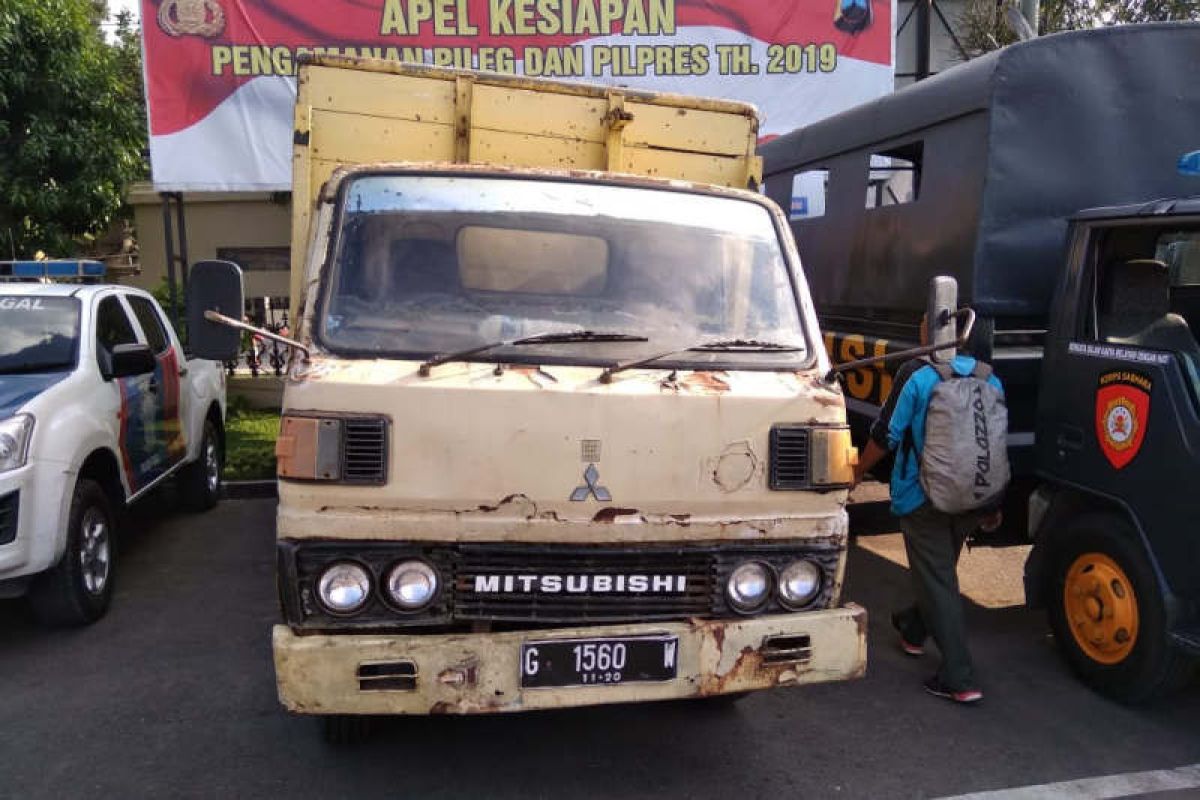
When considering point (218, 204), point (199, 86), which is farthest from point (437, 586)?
point (218, 204)

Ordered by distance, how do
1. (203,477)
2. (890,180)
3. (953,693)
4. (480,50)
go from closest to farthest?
(953,693), (890,180), (203,477), (480,50)

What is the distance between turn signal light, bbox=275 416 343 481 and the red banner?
7.30m

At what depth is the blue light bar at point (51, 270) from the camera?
6.03m

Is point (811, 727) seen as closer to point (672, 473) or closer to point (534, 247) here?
point (672, 473)

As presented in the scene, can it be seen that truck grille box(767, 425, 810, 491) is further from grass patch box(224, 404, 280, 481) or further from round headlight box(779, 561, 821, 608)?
grass patch box(224, 404, 280, 481)

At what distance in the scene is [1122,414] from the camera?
371 cm

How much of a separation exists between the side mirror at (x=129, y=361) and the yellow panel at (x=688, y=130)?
3.00 m

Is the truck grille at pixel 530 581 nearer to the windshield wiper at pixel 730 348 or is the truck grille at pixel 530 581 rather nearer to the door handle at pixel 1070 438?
the windshield wiper at pixel 730 348

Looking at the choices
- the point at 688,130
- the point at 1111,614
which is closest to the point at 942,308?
the point at 688,130

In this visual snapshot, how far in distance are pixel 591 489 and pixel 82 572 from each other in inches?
121

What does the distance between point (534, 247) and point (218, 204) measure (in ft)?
41.7

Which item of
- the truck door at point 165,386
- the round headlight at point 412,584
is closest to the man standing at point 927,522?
the round headlight at point 412,584

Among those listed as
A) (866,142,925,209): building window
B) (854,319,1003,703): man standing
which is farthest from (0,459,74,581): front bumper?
(866,142,925,209): building window

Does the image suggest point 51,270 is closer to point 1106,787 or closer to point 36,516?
point 36,516
